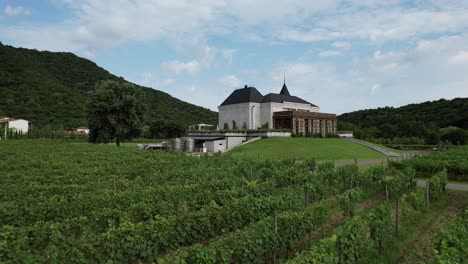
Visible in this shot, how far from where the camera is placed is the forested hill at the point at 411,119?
220 ft

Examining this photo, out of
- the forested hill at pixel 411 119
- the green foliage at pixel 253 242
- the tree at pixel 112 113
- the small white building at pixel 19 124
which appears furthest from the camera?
the small white building at pixel 19 124

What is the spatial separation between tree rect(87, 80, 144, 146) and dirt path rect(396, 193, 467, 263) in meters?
35.9

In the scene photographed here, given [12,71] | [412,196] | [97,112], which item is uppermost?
[12,71]

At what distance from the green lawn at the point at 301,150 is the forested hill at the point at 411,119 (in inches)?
1106

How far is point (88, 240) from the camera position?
685cm

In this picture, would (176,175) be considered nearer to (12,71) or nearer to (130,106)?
(130,106)

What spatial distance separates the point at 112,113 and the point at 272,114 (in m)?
25.1

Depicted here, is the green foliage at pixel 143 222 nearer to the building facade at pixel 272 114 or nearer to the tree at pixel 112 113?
the tree at pixel 112 113

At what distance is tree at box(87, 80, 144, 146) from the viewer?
4075 centimetres

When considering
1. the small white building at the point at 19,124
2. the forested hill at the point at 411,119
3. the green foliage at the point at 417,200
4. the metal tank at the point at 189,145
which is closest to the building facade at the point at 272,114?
the metal tank at the point at 189,145

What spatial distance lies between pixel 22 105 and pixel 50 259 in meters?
88.8

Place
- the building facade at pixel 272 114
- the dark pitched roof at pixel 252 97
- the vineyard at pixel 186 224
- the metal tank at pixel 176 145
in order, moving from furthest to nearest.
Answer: the dark pitched roof at pixel 252 97 < the building facade at pixel 272 114 < the metal tank at pixel 176 145 < the vineyard at pixel 186 224

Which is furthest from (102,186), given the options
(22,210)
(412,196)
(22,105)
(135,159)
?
(22,105)

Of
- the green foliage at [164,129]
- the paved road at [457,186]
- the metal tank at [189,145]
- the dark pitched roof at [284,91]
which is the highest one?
the dark pitched roof at [284,91]
